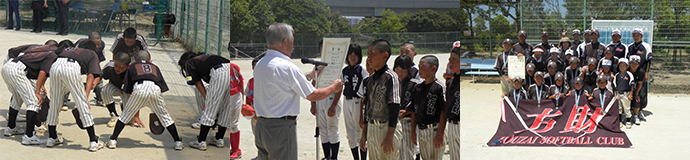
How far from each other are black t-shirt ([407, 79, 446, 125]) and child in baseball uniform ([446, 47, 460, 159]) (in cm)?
4

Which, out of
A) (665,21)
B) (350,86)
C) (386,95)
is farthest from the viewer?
(665,21)

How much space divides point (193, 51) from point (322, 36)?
109cm

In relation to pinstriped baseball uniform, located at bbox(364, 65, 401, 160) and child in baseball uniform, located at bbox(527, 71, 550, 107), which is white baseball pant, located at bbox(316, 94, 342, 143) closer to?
pinstriped baseball uniform, located at bbox(364, 65, 401, 160)

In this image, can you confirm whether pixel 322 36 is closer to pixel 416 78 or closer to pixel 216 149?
pixel 416 78

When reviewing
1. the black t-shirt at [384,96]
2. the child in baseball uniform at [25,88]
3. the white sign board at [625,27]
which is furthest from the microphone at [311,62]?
the white sign board at [625,27]

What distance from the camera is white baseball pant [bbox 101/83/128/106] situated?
3.51m

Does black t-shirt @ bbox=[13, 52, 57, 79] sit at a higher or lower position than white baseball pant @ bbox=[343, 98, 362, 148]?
higher

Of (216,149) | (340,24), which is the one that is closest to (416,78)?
(340,24)

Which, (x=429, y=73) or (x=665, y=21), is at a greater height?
(x=665, y=21)

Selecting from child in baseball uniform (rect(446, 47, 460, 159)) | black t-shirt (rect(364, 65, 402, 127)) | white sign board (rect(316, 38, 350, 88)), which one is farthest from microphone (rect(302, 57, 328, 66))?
child in baseball uniform (rect(446, 47, 460, 159))

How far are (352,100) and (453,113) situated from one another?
1.81 ft

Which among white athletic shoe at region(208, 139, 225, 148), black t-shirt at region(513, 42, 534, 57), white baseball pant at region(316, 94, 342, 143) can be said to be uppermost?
black t-shirt at region(513, 42, 534, 57)

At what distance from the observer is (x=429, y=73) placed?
254cm

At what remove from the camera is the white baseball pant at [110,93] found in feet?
11.5
